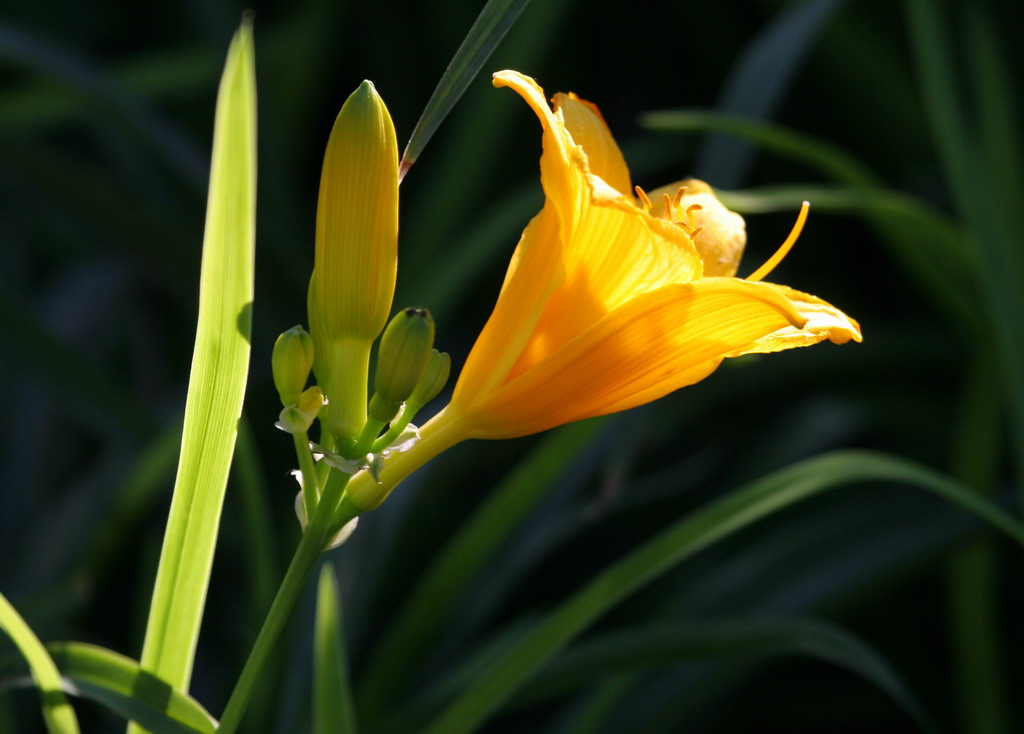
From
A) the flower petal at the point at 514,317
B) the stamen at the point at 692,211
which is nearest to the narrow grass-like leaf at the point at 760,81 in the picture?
the stamen at the point at 692,211

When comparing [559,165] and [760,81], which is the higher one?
[760,81]

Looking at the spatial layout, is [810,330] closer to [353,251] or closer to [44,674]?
[353,251]

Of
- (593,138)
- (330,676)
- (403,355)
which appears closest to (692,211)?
(593,138)

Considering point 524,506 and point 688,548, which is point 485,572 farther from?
point 688,548

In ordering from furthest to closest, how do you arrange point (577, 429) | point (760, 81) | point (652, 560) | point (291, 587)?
point (760, 81) → point (577, 429) → point (652, 560) → point (291, 587)

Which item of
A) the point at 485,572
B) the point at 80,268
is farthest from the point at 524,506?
the point at 80,268

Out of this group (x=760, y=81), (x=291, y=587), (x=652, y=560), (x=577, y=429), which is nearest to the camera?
(x=291, y=587)
